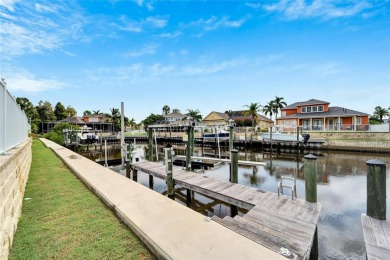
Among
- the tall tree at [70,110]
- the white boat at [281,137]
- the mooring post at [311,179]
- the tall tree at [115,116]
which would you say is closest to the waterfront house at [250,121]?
the white boat at [281,137]

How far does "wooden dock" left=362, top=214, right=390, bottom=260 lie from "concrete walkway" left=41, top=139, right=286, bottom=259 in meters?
1.68

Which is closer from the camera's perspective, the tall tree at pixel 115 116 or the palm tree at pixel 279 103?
Result: the palm tree at pixel 279 103

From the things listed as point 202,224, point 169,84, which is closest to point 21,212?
point 202,224

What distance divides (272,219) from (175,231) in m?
2.36

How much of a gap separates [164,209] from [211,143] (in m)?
29.3

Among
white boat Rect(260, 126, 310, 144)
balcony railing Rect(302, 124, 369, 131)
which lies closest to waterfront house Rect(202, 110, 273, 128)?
balcony railing Rect(302, 124, 369, 131)

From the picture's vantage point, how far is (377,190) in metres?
4.00

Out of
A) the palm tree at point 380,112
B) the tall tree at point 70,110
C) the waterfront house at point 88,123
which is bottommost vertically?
the waterfront house at point 88,123

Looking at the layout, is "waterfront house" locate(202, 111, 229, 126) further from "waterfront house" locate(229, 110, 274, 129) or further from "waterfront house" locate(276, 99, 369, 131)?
"waterfront house" locate(276, 99, 369, 131)

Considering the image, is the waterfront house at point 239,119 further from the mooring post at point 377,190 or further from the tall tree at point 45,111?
the mooring post at point 377,190

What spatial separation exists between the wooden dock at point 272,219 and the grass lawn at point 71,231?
6.17 ft

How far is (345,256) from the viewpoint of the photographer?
4.72m

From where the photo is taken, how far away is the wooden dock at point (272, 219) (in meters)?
3.30

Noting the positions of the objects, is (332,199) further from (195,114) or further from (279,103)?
(195,114)
